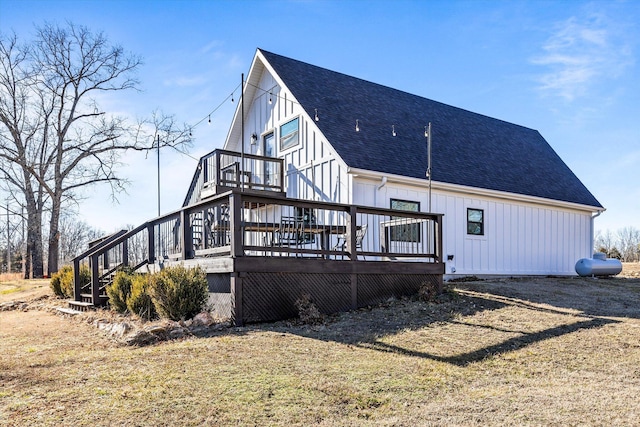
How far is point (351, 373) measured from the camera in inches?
196

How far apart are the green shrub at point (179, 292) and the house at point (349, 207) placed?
329 mm

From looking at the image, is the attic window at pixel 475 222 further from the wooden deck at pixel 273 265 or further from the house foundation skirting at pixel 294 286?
the house foundation skirting at pixel 294 286

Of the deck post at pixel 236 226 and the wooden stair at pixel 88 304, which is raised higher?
the deck post at pixel 236 226

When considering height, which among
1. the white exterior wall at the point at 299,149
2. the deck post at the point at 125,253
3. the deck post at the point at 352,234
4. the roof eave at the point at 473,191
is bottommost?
the deck post at the point at 125,253

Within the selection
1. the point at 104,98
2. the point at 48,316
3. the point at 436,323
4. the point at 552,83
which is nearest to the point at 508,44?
the point at 552,83

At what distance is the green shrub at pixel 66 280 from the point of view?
1237 cm

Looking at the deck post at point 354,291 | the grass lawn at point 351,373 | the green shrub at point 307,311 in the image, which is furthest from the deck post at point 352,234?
the green shrub at point 307,311

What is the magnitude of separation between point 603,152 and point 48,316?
65.5 ft

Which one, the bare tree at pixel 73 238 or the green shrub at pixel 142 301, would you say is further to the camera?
the bare tree at pixel 73 238

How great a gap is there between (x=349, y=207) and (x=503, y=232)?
8067mm

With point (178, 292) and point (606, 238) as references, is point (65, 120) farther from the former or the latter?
point (606, 238)

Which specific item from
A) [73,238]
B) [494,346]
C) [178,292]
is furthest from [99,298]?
[73,238]

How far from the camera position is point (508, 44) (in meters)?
13.2

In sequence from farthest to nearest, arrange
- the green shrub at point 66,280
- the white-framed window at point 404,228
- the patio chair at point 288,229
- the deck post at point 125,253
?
1. the green shrub at point 66,280
2. the deck post at point 125,253
3. the white-framed window at point 404,228
4. the patio chair at point 288,229
